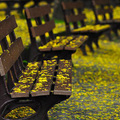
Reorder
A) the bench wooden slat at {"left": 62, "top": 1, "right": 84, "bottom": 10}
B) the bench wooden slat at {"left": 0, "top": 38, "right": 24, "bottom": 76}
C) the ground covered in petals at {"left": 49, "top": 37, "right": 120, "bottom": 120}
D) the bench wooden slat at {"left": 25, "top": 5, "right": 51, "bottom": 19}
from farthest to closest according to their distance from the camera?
the bench wooden slat at {"left": 62, "top": 1, "right": 84, "bottom": 10} < the bench wooden slat at {"left": 25, "top": 5, "right": 51, "bottom": 19} < the ground covered in petals at {"left": 49, "top": 37, "right": 120, "bottom": 120} < the bench wooden slat at {"left": 0, "top": 38, "right": 24, "bottom": 76}

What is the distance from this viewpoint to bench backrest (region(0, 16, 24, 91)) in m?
2.97

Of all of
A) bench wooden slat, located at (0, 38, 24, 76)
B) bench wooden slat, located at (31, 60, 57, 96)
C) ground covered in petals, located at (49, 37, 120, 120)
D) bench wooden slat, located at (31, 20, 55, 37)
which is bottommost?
ground covered in petals, located at (49, 37, 120, 120)

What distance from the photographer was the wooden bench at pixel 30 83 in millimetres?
2930

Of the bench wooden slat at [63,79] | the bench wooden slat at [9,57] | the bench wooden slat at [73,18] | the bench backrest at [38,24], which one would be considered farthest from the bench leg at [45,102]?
the bench wooden slat at [73,18]

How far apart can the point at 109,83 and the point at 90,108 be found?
3.96 ft

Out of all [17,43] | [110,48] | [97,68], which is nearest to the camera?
[17,43]

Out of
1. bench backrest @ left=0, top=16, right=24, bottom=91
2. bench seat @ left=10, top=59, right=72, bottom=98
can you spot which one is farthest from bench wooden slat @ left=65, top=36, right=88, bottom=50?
bench backrest @ left=0, top=16, right=24, bottom=91

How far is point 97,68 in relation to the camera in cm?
599

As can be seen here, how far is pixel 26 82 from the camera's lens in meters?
3.25

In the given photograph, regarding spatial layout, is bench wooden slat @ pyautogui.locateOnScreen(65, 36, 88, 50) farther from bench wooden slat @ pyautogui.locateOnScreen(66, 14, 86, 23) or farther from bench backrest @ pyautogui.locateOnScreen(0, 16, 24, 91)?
bench wooden slat @ pyautogui.locateOnScreen(66, 14, 86, 23)

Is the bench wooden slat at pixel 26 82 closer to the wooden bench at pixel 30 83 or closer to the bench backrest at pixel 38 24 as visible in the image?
the wooden bench at pixel 30 83

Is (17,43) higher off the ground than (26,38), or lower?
higher

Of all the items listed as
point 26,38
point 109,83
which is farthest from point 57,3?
point 109,83

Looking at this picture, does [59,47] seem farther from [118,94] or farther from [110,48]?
[110,48]
